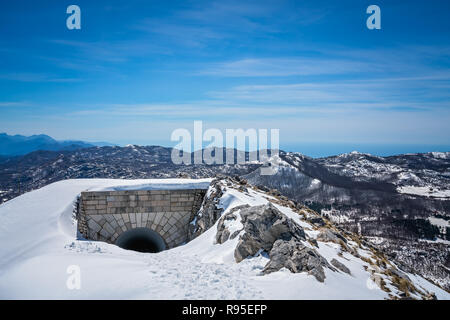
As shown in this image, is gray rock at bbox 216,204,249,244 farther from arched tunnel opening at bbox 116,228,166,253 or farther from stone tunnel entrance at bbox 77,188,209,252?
arched tunnel opening at bbox 116,228,166,253

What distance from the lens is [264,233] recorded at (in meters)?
9.70

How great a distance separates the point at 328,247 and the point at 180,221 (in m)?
9.01

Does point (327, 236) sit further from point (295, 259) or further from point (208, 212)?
point (208, 212)

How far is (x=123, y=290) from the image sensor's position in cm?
636

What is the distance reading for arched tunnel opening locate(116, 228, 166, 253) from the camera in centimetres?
1716

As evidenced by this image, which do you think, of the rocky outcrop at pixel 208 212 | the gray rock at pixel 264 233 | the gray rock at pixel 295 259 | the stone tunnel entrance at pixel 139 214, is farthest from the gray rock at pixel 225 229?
the stone tunnel entrance at pixel 139 214

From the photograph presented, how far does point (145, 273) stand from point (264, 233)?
13.0 ft

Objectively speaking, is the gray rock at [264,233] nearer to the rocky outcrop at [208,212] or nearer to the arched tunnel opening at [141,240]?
the rocky outcrop at [208,212]

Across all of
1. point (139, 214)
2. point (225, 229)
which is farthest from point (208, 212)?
point (139, 214)

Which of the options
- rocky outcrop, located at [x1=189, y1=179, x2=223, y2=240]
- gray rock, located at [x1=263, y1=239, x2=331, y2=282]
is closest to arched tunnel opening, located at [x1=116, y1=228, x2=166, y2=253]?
rocky outcrop, located at [x1=189, y1=179, x2=223, y2=240]

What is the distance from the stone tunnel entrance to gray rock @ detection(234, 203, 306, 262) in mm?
7767

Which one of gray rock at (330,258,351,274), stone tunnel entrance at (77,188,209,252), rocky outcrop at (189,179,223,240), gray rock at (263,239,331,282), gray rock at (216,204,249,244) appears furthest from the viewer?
stone tunnel entrance at (77,188,209,252)
